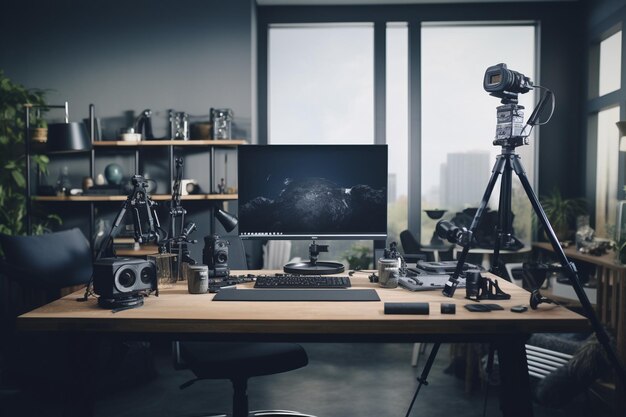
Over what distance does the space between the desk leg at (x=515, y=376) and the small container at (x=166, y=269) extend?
1251mm

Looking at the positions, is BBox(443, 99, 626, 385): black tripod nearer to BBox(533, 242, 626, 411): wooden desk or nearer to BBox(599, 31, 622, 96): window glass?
BBox(533, 242, 626, 411): wooden desk

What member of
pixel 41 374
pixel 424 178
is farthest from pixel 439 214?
pixel 41 374

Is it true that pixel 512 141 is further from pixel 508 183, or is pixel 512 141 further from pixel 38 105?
pixel 38 105

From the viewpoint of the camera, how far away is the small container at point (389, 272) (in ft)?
6.83

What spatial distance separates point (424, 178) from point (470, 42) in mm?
1291

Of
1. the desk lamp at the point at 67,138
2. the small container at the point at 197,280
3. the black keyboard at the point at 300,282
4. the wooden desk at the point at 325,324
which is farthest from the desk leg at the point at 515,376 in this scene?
the desk lamp at the point at 67,138

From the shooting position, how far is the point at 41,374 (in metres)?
3.01

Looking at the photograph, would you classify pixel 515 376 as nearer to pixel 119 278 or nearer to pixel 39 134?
pixel 119 278

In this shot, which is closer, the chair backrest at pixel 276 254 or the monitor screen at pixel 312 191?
the monitor screen at pixel 312 191

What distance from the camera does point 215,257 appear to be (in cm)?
218

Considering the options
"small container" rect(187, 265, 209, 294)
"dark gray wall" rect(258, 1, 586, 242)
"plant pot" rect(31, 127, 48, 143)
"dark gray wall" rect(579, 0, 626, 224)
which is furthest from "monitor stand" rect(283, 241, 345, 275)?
"dark gray wall" rect(579, 0, 626, 224)

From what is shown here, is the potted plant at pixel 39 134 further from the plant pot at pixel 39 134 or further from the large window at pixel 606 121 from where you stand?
the large window at pixel 606 121

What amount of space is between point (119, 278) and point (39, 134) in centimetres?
291

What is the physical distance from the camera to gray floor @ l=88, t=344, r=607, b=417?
9.51ft
